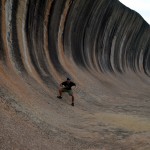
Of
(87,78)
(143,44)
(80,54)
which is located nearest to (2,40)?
(87,78)

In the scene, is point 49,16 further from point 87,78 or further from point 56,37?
point 87,78

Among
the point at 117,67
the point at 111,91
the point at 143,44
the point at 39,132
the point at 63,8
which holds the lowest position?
the point at 39,132

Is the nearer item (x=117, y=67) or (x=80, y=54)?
(x=80, y=54)

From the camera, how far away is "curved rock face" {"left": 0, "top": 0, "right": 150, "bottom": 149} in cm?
1074

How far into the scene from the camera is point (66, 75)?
Answer: 20219 millimetres

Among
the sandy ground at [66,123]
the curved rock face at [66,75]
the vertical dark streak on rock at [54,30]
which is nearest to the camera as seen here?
the sandy ground at [66,123]

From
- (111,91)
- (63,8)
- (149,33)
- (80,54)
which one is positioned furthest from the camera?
(149,33)

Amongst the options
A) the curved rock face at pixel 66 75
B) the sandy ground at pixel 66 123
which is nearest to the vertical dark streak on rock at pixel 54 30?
the curved rock face at pixel 66 75

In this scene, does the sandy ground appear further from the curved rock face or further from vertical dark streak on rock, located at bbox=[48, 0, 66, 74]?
vertical dark streak on rock, located at bbox=[48, 0, 66, 74]

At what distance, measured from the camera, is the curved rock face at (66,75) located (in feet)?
35.2

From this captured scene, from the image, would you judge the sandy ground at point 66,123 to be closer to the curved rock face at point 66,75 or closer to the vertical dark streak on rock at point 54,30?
the curved rock face at point 66,75

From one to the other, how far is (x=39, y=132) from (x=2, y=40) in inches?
256

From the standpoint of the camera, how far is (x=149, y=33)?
43375mm

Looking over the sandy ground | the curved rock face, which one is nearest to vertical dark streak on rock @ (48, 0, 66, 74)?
the curved rock face
